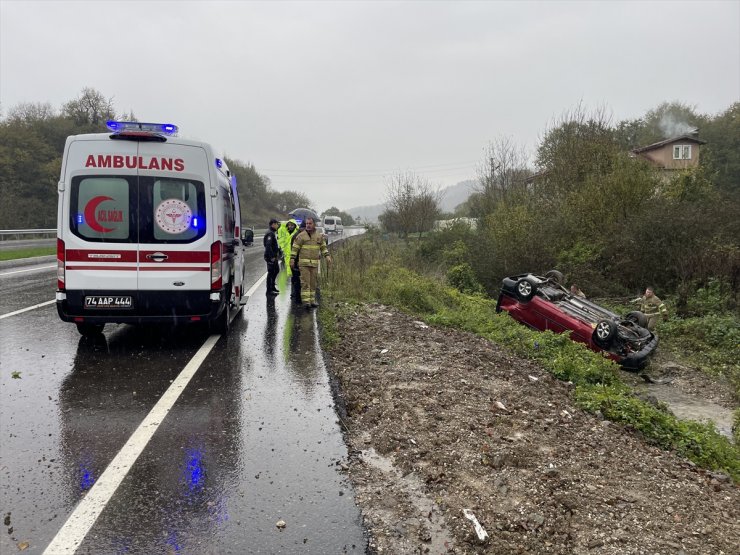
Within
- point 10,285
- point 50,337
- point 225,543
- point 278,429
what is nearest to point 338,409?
point 278,429

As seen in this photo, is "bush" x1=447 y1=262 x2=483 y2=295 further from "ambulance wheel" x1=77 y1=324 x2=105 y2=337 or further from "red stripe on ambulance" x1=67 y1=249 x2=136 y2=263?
"red stripe on ambulance" x1=67 y1=249 x2=136 y2=263

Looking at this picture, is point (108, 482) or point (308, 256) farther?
point (308, 256)

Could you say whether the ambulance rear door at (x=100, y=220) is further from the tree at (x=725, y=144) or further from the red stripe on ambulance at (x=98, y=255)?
the tree at (x=725, y=144)

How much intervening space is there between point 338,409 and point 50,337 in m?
5.04

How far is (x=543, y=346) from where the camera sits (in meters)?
7.70

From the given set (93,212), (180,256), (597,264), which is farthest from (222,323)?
(597,264)

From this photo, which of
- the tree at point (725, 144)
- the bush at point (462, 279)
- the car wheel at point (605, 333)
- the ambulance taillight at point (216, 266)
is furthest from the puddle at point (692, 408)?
the tree at point (725, 144)

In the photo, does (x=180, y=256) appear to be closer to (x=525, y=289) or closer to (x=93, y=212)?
(x=93, y=212)

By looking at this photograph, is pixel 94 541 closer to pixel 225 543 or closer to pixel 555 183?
pixel 225 543

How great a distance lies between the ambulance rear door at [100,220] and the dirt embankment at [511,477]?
3.10 metres

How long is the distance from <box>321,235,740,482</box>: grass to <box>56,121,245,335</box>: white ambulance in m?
2.23

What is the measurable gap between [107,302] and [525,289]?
25.7 ft

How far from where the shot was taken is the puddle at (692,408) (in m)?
7.47

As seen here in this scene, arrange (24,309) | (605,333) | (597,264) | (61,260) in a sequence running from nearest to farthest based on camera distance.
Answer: (61,260)
(605,333)
(24,309)
(597,264)
